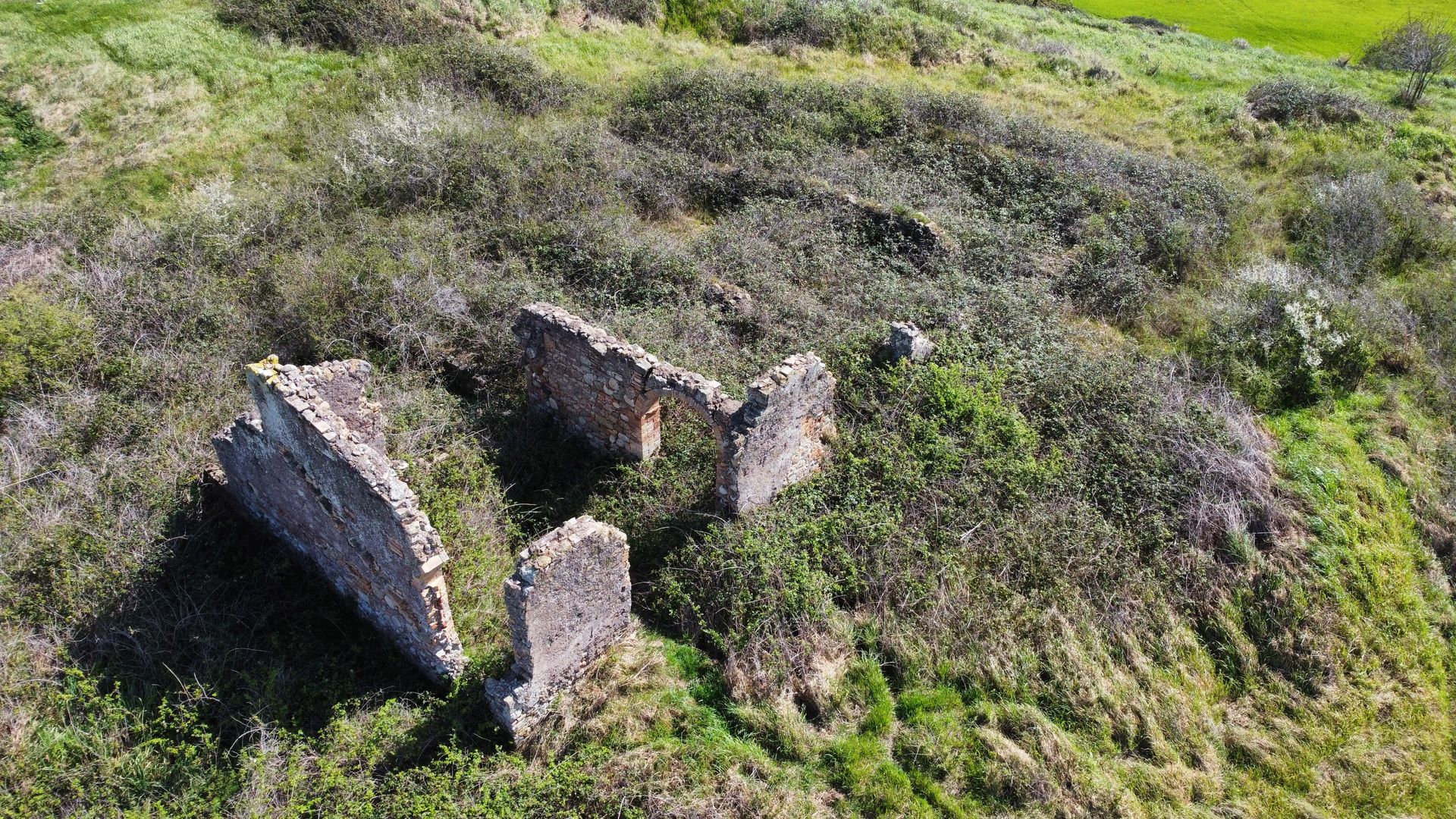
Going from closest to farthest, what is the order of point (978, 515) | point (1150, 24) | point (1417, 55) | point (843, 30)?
1. point (978, 515)
2. point (1417, 55)
3. point (843, 30)
4. point (1150, 24)

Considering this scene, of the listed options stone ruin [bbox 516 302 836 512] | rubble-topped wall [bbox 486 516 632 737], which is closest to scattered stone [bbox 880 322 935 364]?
stone ruin [bbox 516 302 836 512]

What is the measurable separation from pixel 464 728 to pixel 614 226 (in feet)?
26.7

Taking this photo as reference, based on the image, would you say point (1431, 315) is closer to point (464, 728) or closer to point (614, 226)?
point (614, 226)

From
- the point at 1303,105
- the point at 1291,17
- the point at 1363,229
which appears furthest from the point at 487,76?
the point at 1291,17

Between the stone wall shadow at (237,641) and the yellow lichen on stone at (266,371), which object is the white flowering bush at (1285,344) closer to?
the stone wall shadow at (237,641)

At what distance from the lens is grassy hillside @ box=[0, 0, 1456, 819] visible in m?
6.15

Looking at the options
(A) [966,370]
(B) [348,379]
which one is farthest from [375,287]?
(A) [966,370]

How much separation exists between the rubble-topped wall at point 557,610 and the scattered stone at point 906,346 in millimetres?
4821

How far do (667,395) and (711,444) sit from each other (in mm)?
906

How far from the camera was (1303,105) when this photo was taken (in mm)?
18688

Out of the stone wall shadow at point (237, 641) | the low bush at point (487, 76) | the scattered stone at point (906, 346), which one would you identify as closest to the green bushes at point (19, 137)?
the low bush at point (487, 76)

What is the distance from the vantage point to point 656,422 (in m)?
8.44

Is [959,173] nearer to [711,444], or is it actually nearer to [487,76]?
[711,444]

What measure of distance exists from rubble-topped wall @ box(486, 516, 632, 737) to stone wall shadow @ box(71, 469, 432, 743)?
3.70ft
